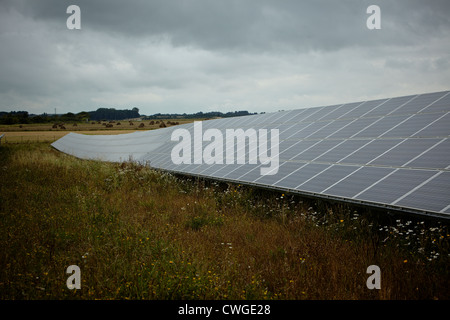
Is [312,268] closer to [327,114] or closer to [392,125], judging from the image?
[392,125]

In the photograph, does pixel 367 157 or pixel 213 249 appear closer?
pixel 213 249

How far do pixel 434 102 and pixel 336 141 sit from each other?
4420 mm

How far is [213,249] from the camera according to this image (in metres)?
7.34

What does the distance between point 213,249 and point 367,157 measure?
6463 mm

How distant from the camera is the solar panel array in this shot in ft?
26.0

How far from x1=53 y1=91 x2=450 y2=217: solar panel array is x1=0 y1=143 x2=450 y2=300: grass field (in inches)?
28.3

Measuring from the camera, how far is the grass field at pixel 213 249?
550 cm

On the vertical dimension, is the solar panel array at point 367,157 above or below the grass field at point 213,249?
above

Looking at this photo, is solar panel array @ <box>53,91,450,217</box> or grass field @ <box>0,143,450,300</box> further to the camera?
solar panel array @ <box>53,91,450,217</box>

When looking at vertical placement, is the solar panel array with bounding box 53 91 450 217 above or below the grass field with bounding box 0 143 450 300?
above

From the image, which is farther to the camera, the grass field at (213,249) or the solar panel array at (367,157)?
the solar panel array at (367,157)

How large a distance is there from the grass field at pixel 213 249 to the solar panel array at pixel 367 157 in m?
0.72
